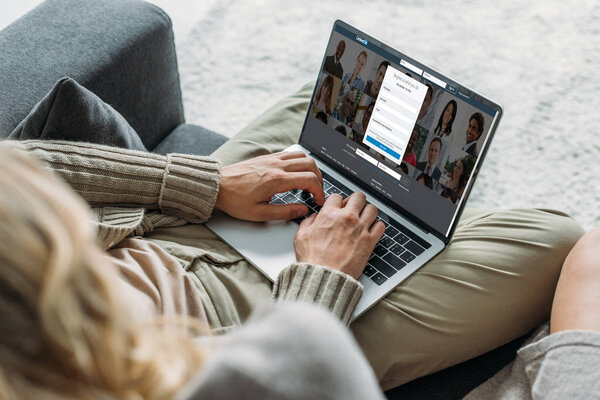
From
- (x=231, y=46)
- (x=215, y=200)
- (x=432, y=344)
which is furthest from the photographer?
(x=231, y=46)

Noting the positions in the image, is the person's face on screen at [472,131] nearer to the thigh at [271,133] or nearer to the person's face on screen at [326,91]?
the person's face on screen at [326,91]

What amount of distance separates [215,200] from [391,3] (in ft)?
5.33

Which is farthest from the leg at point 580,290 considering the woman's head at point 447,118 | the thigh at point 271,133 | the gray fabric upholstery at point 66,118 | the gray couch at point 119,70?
the gray fabric upholstery at point 66,118

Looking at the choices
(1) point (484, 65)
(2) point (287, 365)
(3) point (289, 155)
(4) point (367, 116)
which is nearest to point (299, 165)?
(3) point (289, 155)

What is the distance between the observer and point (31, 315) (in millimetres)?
473

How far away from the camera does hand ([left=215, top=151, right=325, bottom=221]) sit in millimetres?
1146

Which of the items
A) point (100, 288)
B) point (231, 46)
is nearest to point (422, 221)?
point (100, 288)

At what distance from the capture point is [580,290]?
38.7 inches

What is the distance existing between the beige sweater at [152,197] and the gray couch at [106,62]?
0.75 feet

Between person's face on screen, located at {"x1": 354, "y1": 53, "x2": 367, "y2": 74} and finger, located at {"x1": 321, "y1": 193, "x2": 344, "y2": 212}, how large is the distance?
23 centimetres

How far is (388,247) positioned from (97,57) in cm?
71

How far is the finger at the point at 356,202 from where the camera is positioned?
3.73 ft

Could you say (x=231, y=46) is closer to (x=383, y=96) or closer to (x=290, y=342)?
(x=383, y=96)

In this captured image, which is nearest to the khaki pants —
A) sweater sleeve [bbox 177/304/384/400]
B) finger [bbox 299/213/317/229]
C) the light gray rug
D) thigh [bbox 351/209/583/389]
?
thigh [bbox 351/209/583/389]
